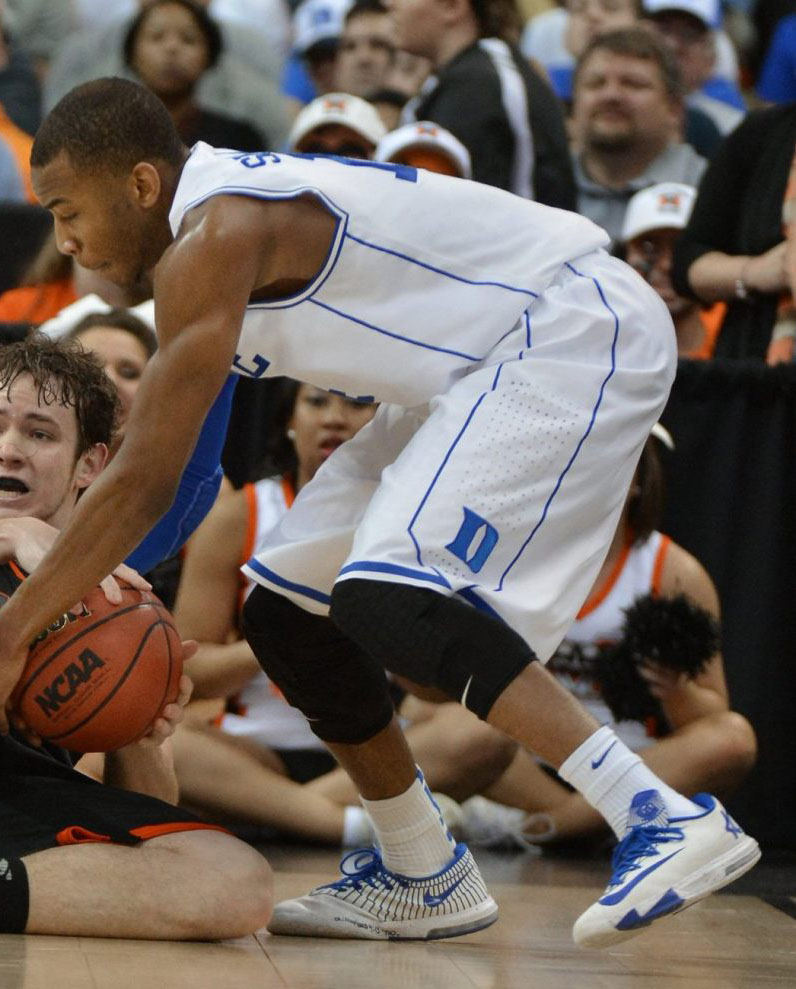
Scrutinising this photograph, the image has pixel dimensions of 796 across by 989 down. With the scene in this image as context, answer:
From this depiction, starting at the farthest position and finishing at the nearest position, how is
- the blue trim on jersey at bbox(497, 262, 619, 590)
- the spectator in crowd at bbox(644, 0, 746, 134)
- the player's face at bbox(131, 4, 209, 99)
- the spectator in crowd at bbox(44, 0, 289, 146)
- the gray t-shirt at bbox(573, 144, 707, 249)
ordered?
the spectator in crowd at bbox(644, 0, 746, 134) < the spectator in crowd at bbox(44, 0, 289, 146) < the player's face at bbox(131, 4, 209, 99) < the gray t-shirt at bbox(573, 144, 707, 249) < the blue trim on jersey at bbox(497, 262, 619, 590)

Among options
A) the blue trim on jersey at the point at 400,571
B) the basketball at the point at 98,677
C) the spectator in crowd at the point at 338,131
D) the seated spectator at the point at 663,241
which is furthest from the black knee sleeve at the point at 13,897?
the spectator in crowd at the point at 338,131

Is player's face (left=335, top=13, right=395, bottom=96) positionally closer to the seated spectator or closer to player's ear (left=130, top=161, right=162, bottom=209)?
the seated spectator

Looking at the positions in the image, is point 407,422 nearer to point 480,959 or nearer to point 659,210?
point 480,959

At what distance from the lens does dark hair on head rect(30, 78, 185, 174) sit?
9.19 ft

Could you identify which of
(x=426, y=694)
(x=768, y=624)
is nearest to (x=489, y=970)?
Answer: (x=426, y=694)

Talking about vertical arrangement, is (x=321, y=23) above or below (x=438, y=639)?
above

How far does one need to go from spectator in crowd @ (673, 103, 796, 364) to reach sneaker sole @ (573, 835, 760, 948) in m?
2.52

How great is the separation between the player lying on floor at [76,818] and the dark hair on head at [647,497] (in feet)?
5.99

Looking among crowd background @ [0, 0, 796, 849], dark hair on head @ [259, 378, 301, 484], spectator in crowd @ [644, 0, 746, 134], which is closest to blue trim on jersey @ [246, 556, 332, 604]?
crowd background @ [0, 0, 796, 849]

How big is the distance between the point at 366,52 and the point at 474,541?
15.4 ft

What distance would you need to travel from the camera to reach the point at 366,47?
7.01 metres

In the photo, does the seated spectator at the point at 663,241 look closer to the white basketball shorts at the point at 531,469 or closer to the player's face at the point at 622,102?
the player's face at the point at 622,102

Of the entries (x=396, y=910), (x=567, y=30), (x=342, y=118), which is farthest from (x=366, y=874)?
(x=567, y=30)

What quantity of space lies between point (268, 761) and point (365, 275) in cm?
197
